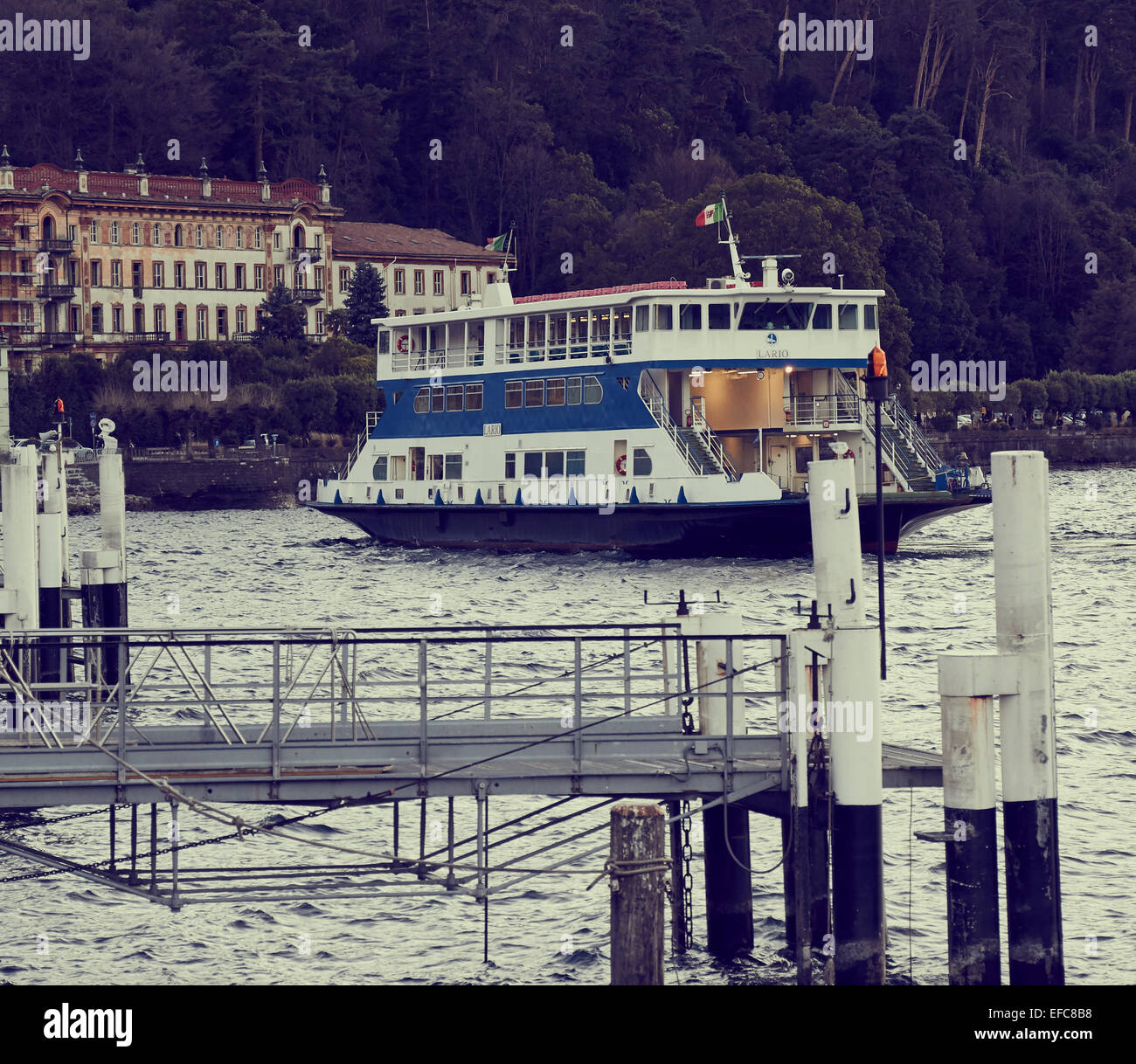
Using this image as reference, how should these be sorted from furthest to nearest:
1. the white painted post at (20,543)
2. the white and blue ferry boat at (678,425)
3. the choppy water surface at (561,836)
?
the white and blue ferry boat at (678,425), the white painted post at (20,543), the choppy water surface at (561,836)

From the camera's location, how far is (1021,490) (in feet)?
54.2

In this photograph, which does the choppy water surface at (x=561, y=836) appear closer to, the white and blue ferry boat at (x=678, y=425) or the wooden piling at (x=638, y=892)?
the white and blue ferry boat at (x=678, y=425)

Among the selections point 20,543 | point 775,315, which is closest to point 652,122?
point 775,315

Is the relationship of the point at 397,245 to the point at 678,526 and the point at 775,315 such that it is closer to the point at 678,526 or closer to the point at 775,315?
the point at 775,315

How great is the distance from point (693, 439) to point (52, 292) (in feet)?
254

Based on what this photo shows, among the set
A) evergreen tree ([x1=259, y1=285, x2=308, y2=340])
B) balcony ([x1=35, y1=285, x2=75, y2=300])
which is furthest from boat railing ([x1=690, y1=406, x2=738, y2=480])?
balcony ([x1=35, y1=285, x2=75, y2=300])

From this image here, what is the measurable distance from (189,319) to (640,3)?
44092mm

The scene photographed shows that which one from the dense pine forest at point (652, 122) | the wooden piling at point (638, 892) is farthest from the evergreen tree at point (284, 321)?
the wooden piling at point (638, 892)

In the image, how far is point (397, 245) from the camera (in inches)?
5615

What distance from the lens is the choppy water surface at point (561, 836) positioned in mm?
20625

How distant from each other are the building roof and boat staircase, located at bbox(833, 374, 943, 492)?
80.3 metres

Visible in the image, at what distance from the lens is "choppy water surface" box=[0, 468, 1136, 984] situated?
20.6 metres

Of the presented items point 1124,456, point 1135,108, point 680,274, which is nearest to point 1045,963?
point 680,274

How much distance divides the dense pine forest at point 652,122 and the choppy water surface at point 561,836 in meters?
70.7
